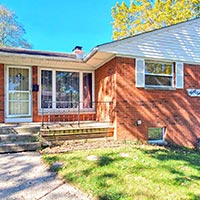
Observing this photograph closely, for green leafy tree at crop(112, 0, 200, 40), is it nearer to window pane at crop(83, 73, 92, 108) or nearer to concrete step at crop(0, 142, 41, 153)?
window pane at crop(83, 73, 92, 108)

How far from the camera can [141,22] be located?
67.2 ft

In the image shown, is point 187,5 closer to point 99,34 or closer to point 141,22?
point 141,22

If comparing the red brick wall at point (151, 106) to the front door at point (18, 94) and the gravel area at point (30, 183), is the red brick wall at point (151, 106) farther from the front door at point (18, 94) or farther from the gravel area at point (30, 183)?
the gravel area at point (30, 183)

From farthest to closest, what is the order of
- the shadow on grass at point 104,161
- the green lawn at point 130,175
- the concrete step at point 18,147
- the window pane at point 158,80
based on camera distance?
the window pane at point 158,80 → the concrete step at point 18,147 → the shadow on grass at point 104,161 → the green lawn at point 130,175

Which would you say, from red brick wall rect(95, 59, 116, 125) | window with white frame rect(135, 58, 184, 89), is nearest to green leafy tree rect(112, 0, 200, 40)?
window with white frame rect(135, 58, 184, 89)

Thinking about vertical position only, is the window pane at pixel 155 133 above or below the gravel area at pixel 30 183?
above

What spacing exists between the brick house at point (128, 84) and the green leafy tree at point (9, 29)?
16086mm

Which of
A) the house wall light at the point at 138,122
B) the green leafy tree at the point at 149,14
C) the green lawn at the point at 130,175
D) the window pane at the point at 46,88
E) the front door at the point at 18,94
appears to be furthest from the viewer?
the green leafy tree at the point at 149,14

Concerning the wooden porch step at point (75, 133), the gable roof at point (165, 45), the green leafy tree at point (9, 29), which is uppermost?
the green leafy tree at point (9, 29)

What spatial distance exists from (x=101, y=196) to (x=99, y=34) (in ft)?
81.3

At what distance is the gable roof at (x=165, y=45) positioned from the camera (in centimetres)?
733

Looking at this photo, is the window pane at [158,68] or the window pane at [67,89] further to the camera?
the window pane at [67,89]

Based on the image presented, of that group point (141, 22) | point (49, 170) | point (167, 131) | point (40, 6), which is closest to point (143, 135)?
point (167, 131)

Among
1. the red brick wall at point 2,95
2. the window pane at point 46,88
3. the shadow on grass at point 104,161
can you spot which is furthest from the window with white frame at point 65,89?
the shadow on grass at point 104,161
